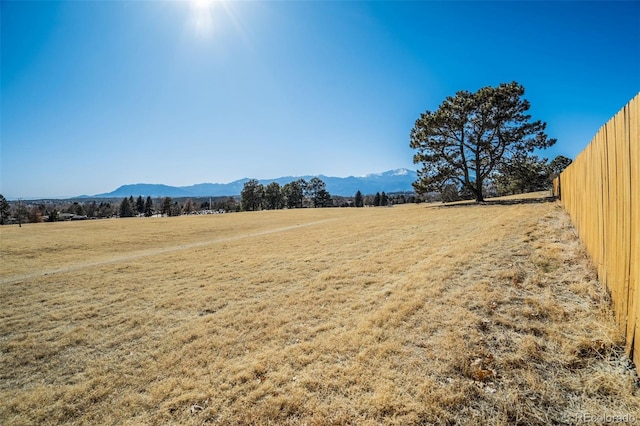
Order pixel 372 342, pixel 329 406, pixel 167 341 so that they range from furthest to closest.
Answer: pixel 167 341 < pixel 372 342 < pixel 329 406

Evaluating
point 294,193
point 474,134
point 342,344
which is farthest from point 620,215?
point 294,193

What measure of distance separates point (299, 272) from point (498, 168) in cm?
2264

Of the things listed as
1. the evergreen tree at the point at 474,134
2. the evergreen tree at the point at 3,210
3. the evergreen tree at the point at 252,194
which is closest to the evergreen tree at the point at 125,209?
the evergreen tree at the point at 3,210

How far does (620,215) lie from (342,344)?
4178mm

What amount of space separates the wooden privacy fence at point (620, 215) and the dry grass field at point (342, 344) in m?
0.36

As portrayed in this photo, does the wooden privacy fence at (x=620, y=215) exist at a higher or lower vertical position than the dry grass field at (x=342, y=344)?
higher

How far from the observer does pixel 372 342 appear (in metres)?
4.46

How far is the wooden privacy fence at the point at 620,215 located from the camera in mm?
3111

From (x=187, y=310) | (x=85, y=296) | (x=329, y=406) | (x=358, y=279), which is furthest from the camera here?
(x=85, y=296)

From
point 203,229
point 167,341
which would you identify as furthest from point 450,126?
point 167,341

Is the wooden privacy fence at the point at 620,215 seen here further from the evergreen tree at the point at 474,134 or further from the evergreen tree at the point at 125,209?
the evergreen tree at the point at 125,209

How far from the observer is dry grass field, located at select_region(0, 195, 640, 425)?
3.19m

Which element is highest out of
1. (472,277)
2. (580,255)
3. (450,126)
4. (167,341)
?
(450,126)

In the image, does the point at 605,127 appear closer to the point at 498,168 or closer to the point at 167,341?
the point at 167,341
